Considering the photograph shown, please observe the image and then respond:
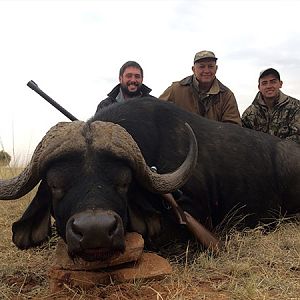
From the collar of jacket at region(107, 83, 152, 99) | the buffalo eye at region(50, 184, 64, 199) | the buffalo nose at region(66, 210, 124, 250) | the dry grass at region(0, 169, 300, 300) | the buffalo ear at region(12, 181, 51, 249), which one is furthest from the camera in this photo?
the collar of jacket at region(107, 83, 152, 99)

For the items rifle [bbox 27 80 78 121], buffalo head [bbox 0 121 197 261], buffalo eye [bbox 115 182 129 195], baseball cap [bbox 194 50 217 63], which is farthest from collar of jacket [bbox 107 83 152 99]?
buffalo eye [bbox 115 182 129 195]

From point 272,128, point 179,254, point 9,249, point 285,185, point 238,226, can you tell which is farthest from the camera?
point 272,128

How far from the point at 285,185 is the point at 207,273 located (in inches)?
99.6

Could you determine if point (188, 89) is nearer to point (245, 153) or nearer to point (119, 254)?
point (245, 153)

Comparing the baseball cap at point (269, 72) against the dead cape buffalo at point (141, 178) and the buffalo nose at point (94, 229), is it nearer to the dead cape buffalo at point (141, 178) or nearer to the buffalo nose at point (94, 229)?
the dead cape buffalo at point (141, 178)

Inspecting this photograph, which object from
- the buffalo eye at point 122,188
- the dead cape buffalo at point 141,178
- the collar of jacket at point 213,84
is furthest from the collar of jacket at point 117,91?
the buffalo eye at point 122,188

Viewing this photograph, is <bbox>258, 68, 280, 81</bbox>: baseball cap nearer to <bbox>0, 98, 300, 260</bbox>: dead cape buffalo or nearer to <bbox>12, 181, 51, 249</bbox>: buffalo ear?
<bbox>0, 98, 300, 260</bbox>: dead cape buffalo

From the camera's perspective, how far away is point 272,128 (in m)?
7.62

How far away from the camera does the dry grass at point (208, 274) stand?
10.3 ft

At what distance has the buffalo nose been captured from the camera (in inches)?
114

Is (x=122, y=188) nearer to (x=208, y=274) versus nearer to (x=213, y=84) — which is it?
(x=208, y=274)

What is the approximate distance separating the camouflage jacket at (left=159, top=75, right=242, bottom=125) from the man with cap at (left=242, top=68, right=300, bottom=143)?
28 cm

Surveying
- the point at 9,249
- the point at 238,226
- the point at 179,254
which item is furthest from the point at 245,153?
the point at 9,249

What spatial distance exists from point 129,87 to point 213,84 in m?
1.23
